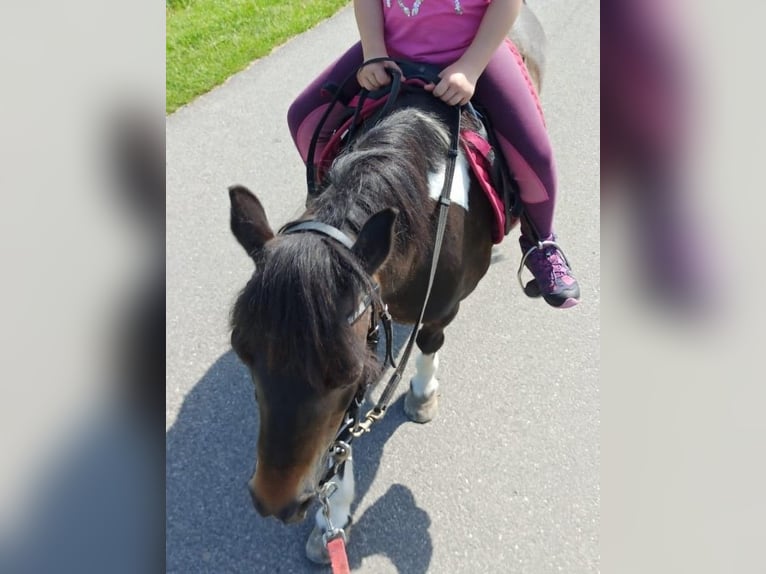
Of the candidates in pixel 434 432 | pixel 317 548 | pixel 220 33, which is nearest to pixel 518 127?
pixel 434 432

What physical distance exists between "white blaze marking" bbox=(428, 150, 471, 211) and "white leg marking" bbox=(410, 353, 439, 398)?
929 millimetres

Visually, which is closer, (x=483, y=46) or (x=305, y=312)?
(x=305, y=312)

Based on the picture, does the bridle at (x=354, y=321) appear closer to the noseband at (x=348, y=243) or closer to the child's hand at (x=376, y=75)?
the noseband at (x=348, y=243)

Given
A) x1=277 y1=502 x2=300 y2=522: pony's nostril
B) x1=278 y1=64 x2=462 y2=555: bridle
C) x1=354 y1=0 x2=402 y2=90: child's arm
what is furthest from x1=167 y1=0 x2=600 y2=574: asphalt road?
x1=354 y1=0 x2=402 y2=90: child's arm

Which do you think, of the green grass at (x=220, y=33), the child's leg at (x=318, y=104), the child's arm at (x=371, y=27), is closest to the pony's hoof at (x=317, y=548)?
the child's leg at (x=318, y=104)

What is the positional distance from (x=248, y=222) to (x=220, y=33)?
15.6 feet

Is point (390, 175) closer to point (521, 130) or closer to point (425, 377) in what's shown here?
point (521, 130)

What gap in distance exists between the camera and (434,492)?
250cm

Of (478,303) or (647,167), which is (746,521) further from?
(478,303)

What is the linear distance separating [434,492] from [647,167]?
6.74 feet

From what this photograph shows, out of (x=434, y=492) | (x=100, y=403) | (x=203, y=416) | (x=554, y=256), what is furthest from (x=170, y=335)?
(x=100, y=403)

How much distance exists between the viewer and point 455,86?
2033 millimetres

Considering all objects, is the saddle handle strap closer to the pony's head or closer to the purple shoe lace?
the pony's head

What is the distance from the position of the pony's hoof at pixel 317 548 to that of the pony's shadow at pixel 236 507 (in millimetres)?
43
